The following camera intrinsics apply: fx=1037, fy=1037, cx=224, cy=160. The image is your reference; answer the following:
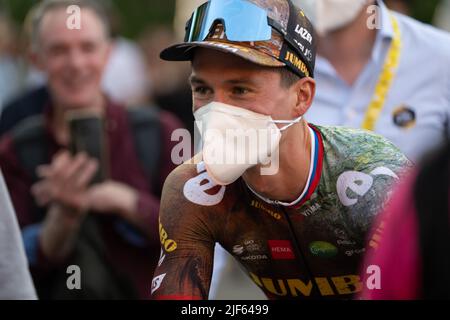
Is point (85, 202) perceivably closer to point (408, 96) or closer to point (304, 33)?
point (408, 96)

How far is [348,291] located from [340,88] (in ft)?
5.92

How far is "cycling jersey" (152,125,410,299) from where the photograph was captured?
3.65 m

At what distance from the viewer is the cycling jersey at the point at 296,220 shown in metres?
3.65

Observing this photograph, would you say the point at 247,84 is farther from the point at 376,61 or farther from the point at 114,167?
the point at 114,167

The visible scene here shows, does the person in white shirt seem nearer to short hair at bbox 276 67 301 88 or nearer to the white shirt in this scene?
short hair at bbox 276 67 301 88

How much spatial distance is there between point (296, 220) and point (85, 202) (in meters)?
2.14

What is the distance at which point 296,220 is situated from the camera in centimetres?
376

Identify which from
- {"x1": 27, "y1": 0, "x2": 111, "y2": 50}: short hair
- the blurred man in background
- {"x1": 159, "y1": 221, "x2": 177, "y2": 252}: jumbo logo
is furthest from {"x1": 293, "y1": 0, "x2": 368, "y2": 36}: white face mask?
the blurred man in background

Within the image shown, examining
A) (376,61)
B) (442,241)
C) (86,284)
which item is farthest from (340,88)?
(442,241)

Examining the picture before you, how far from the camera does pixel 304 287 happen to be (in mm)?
3920

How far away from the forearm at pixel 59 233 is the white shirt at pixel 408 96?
4.64 feet

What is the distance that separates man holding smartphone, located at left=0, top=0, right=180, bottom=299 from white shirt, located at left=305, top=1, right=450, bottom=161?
3.24 feet

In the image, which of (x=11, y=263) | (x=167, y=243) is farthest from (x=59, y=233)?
(x=167, y=243)

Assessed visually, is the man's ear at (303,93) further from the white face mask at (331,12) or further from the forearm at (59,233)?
the forearm at (59,233)
